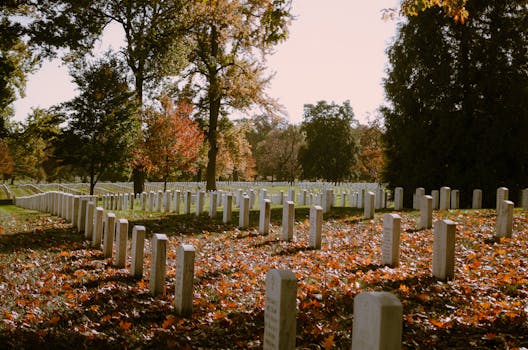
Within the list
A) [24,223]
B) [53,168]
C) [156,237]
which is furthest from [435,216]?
[53,168]

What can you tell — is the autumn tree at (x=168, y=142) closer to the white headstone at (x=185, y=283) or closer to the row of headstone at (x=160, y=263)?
the row of headstone at (x=160, y=263)

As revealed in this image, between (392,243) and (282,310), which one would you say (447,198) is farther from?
(282,310)

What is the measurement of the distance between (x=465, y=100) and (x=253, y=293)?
47.9 ft

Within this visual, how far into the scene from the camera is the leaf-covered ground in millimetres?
4422

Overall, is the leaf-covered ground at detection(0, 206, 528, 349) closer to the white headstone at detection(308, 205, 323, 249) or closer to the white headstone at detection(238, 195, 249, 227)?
the white headstone at detection(308, 205, 323, 249)

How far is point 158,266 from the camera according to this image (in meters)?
5.82

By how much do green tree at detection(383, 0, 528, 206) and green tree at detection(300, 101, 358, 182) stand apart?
46.6 meters

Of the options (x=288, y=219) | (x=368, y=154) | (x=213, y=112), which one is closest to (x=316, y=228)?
(x=288, y=219)

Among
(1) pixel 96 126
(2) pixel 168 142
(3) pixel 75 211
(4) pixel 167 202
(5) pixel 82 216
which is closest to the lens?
(5) pixel 82 216

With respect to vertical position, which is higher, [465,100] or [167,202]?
[465,100]

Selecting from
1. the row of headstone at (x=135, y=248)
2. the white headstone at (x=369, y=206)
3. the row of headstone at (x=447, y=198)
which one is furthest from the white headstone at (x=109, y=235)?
the row of headstone at (x=447, y=198)

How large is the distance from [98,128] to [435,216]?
15.1 metres

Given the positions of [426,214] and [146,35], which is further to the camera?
[146,35]

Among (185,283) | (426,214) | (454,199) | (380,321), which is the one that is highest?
(454,199)
